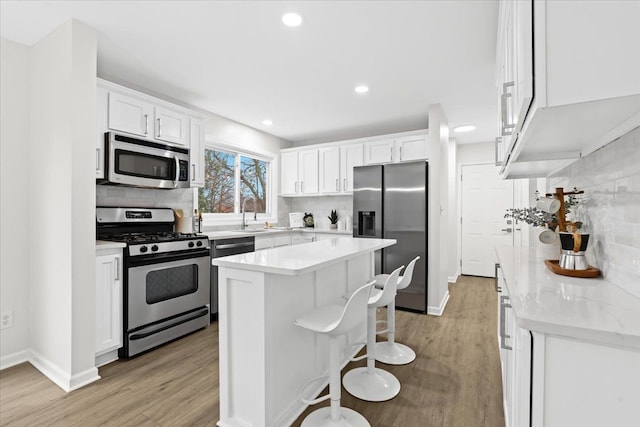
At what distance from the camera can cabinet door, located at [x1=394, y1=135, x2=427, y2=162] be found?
4.11 meters

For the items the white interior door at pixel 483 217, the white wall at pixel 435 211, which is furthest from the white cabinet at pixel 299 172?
the white interior door at pixel 483 217

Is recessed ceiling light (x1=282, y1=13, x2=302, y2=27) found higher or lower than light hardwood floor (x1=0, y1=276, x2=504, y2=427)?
higher

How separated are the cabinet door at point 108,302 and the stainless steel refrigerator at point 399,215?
2.71 metres

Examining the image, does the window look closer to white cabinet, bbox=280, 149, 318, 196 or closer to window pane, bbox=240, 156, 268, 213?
window pane, bbox=240, 156, 268, 213

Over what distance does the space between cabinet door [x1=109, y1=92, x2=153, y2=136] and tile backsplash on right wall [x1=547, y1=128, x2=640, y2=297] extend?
3322 millimetres

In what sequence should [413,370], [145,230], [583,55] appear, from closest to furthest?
1. [583,55]
2. [413,370]
3. [145,230]

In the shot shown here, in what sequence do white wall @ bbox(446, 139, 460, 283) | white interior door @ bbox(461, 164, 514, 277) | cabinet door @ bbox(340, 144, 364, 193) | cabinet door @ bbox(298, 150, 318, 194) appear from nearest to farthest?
cabinet door @ bbox(340, 144, 364, 193) < cabinet door @ bbox(298, 150, 318, 194) < white wall @ bbox(446, 139, 460, 283) < white interior door @ bbox(461, 164, 514, 277)

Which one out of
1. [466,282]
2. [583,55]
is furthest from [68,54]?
[466,282]

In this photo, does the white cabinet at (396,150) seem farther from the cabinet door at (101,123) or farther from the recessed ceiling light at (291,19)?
the cabinet door at (101,123)

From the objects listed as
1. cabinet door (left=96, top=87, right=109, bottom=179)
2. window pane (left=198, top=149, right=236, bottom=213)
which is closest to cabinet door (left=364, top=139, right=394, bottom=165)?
window pane (left=198, top=149, right=236, bottom=213)

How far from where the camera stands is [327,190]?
4938mm

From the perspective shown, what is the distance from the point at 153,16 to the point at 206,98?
4.85 ft

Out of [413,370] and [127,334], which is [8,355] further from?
[413,370]

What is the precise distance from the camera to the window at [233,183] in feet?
13.9
